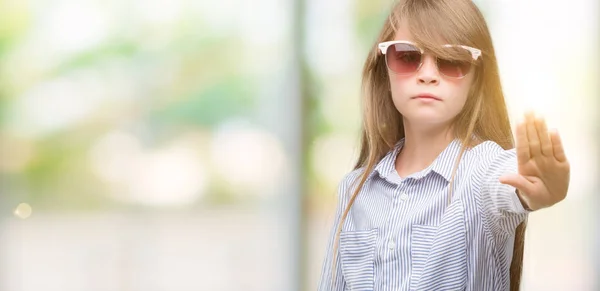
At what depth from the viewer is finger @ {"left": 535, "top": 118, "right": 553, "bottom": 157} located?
3.85 ft

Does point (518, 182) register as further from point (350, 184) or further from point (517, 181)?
point (350, 184)

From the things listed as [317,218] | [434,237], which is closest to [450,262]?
[434,237]

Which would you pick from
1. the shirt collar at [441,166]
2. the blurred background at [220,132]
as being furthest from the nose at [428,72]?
the blurred background at [220,132]

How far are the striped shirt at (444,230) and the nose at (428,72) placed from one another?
118mm

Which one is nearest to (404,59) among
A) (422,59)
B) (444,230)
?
(422,59)

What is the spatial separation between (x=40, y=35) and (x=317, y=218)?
3.87 ft

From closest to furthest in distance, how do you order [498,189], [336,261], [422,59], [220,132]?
1. [498,189]
2. [422,59]
3. [336,261]
4. [220,132]

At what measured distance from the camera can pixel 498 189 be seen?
4.30 ft

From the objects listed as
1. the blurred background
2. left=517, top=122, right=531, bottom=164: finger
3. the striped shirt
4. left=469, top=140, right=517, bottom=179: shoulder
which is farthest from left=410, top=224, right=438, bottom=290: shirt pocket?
the blurred background

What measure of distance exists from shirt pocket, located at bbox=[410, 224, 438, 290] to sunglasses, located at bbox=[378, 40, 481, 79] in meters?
0.24

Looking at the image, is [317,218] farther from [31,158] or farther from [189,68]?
[31,158]

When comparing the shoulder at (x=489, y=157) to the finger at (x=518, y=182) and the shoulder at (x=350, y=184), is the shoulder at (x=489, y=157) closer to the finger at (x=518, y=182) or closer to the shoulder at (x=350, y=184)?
the finger at (x=518, y=182)

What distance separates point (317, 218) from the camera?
3.34m

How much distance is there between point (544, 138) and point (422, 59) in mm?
296
